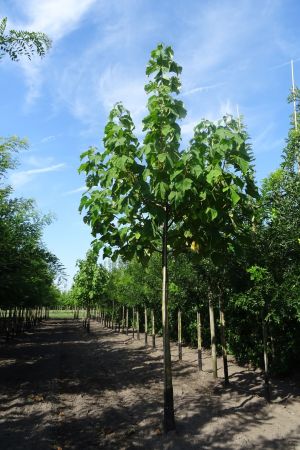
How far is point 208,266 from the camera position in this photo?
1061cm

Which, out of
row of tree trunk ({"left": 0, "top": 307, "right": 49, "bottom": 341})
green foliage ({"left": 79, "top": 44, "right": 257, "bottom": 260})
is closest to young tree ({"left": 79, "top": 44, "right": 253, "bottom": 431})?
green foliage ({"left": 79, "top": 44, "right": 257, "bottom": 260})

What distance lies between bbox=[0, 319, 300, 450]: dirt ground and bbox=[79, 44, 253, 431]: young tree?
0.95m

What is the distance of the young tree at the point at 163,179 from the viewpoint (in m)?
6.47

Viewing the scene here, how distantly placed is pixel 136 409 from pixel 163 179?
5504mm

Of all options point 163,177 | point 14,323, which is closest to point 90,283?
point 14,323

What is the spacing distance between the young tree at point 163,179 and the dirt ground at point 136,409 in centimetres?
95

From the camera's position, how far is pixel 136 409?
8992 mm

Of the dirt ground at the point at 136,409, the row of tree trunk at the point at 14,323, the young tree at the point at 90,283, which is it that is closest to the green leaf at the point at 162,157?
the dirt ground at the point at 136,409

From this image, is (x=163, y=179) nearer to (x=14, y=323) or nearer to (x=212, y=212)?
(x=212, y=212)

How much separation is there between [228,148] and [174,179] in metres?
1.01

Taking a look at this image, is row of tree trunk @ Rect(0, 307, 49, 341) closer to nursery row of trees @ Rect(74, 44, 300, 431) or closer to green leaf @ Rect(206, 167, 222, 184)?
nursery row of trees @ Rect(74, 44, 300, 431)

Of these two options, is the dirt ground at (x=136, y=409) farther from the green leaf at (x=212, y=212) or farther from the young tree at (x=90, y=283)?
the young tree at (x=90, y=283)

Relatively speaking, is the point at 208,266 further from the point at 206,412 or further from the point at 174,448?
the point at 174,448

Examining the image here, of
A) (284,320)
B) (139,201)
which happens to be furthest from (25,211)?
(284,320)
